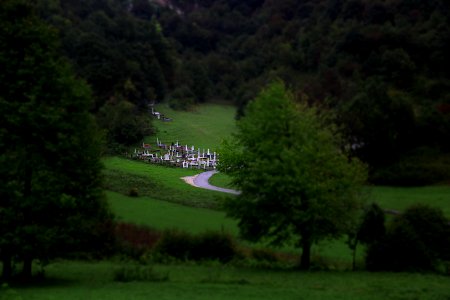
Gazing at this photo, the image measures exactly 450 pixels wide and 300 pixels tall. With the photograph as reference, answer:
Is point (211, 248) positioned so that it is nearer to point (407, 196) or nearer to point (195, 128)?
point (407, 196)

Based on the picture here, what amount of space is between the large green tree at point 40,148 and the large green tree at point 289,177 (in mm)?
6700

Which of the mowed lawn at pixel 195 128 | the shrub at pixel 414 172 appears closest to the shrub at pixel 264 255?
the shrub at pixel 414 172

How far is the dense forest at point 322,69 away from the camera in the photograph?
55969 millimetres

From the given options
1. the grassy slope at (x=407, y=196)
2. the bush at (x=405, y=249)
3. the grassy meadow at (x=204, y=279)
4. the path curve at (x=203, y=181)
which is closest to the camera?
the grassy meadow at (x=204, y=279)

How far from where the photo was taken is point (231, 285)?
20547 millimetres

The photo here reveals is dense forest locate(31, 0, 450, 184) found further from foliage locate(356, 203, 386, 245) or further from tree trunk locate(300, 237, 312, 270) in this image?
tree trunk locate(300, 237, 312, 270)

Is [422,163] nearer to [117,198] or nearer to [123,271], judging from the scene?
[117,198]

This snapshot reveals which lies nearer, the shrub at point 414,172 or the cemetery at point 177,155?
the shrub at point 414,172

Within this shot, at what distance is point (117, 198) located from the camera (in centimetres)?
4247

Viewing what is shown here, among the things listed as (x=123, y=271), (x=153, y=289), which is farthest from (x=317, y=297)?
(x=123, y=271)

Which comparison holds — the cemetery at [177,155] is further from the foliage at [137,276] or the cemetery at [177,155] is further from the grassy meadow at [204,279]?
the foliage at [137,276]

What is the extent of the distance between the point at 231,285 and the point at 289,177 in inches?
197

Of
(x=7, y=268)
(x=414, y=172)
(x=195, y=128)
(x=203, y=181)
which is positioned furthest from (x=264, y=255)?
(x=195, y=128)

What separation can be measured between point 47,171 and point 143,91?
215ft
